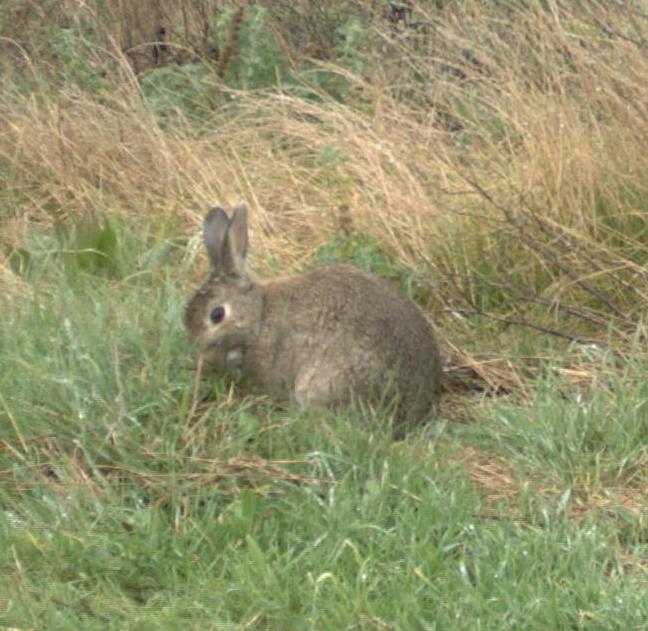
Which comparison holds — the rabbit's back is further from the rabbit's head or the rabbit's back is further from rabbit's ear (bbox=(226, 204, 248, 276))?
rabbit's ear (bbox=(226, 204, 248, 276))

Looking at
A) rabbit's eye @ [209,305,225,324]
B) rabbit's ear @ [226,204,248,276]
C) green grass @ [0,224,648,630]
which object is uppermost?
rabbit's ear @ [226,204,248,276]

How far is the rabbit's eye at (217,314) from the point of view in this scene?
558 cm

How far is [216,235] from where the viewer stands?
5785 mm

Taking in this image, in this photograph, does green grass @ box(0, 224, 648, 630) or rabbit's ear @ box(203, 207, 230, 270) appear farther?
rabbit's ear @ box(203, 207, 230, 270)

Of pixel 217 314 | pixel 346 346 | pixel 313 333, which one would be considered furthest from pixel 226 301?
pixel 346 346

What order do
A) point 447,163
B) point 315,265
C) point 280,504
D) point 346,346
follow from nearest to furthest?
point 280,504 → point 346,346 → point 315,265 → point 447,163

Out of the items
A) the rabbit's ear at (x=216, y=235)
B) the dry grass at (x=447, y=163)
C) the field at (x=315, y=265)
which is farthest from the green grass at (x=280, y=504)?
the dry grass at (x=447, y=163)

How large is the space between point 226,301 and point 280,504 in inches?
49.7

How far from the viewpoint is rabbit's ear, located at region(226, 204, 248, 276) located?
5715 mm

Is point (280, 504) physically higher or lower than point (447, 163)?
lower

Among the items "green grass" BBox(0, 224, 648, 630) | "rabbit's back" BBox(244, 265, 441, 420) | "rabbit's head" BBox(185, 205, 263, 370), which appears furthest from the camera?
"rabbit's head" BBox(185, 205, 263, 370)

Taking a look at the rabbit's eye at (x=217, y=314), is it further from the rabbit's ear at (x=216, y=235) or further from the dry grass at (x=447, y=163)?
the dry grass at (x=447, y=163)

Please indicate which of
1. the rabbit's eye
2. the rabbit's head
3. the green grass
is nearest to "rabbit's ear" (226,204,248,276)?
the rabbit's head

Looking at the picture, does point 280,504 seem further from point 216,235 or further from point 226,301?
point 216,235
